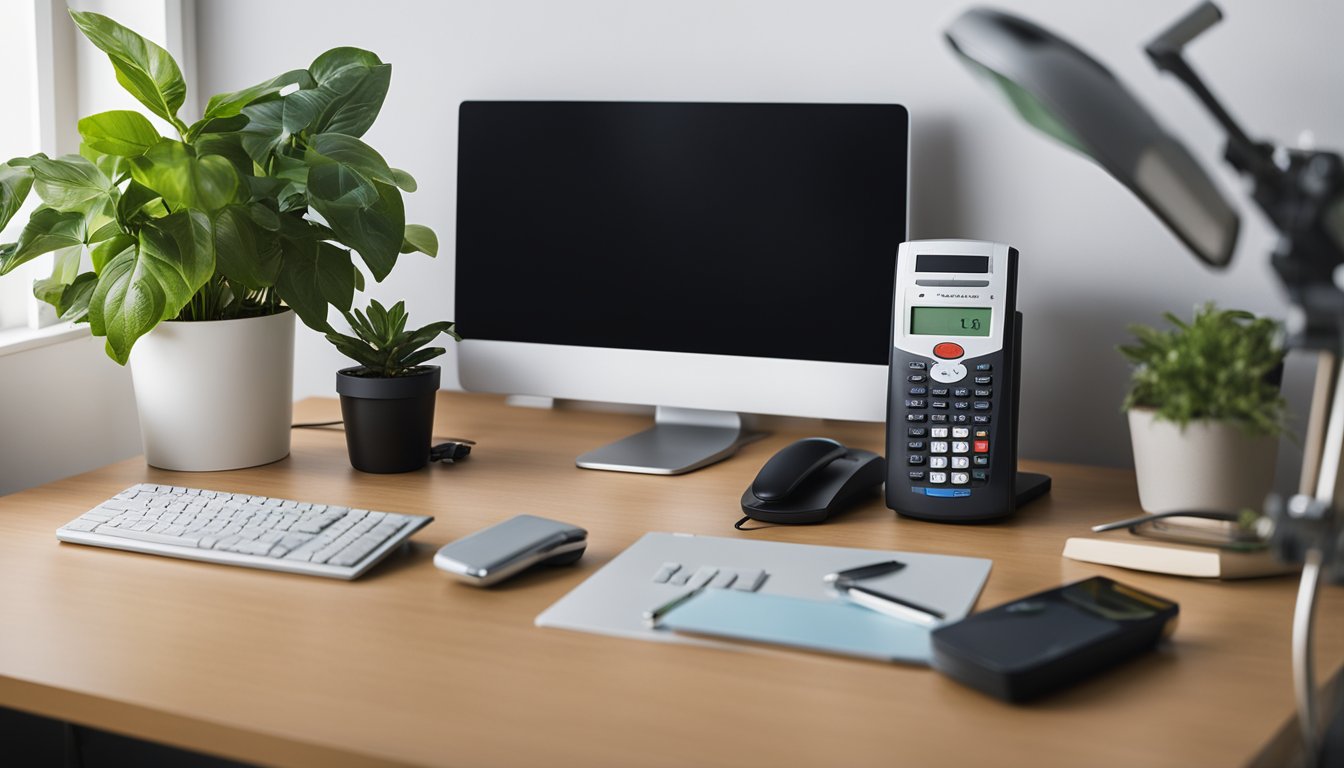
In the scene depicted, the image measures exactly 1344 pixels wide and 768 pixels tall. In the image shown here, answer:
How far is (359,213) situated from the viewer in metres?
1.31

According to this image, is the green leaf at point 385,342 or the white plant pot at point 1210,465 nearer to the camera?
the white plant pot at point 1210,465

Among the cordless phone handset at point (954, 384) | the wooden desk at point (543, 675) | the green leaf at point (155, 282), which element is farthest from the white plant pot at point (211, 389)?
the cordless phone handset at point (954, 384)

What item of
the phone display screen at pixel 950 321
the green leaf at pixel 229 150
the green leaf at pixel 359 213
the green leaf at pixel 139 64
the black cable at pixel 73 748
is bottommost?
the black cable at pixel 73 748

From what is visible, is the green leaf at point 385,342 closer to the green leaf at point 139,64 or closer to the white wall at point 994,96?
the green leaf at point 139,64

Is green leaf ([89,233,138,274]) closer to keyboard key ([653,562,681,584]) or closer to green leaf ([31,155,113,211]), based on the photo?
green leaf ([31,155,113,211])

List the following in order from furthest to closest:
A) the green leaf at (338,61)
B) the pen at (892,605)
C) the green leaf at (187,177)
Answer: the green leaf at (338,61)
the green leaf at (187,177)
the pen at (892,605)

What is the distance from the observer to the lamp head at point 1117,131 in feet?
2.37

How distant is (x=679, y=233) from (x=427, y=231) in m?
0.34

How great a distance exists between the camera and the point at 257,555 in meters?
1.10

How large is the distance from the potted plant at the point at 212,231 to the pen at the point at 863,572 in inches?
23.1

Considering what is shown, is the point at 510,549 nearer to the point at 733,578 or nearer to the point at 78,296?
the point at 733,578

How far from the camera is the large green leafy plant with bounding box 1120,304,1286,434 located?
1119 millimetres

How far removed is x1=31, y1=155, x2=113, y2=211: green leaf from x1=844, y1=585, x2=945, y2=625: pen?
0.86 meters

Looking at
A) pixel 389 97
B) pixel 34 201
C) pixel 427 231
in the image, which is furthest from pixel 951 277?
pixel 34 201
